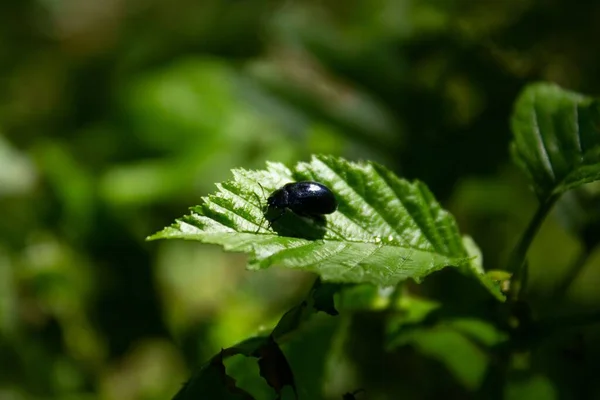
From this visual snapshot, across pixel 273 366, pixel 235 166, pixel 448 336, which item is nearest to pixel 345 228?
pixel 273 366

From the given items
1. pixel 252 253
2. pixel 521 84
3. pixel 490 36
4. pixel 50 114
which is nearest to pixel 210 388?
pixel 252 253

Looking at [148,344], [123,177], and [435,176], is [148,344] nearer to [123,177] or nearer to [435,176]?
[123,177]

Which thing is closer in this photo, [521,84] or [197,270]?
[521,84]

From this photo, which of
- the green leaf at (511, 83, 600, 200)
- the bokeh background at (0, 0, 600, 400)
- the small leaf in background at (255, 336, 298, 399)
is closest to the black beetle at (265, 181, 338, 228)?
the small leaf in background at (255, 336, 298, 399)

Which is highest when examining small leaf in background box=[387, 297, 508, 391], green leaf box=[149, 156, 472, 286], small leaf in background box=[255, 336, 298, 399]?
green leaf box=[149, 156, 472, 286]

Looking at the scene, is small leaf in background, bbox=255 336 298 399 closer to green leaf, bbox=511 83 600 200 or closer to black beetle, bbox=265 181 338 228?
black beetle, bbox=265 181 338 228

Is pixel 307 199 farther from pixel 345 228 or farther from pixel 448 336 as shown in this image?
pixel 448 336

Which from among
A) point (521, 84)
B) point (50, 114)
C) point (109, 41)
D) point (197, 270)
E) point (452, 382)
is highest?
point (109, 41)
